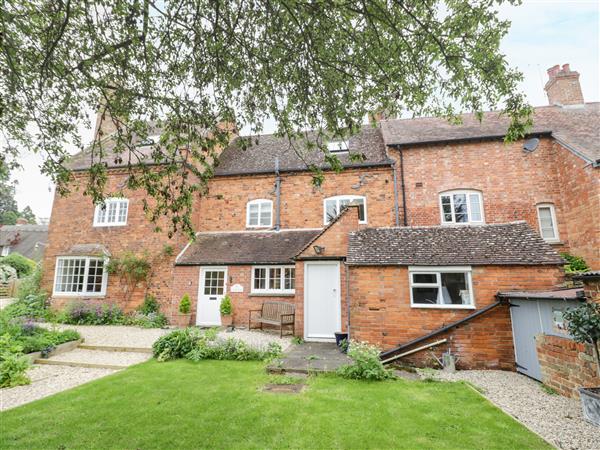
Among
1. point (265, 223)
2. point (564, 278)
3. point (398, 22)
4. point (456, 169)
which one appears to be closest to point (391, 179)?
point (456, 169)

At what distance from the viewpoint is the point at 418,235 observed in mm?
10156

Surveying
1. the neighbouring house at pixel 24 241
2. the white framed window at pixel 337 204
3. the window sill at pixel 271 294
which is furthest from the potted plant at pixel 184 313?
the neighbouring house at pixel 24 241

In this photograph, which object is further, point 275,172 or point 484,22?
point 275,172

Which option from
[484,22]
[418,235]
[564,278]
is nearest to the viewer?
[484,22]

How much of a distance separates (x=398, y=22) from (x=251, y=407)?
6.93 metres

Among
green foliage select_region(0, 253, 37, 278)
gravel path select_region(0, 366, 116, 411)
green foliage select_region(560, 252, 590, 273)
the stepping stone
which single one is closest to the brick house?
green foliage select_region(560, 252, 590, 273)

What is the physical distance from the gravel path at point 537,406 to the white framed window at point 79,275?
50.0 ft

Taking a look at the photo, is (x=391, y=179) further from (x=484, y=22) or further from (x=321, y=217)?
(x=484, y=22)

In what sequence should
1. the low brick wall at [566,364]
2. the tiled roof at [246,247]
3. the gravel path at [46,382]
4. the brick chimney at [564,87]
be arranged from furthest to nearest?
the brick chimney at [564,87] → the tiled roof at [246,247] → the gravel path at [46,382] → the low brick wall at [566,364]

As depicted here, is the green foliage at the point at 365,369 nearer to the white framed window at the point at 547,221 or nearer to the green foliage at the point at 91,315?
the white framed window at the point at 547,221

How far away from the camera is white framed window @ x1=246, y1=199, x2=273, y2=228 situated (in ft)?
51.3

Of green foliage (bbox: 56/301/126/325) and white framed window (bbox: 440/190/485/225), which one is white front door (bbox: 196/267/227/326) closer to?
green foliage (bbox: 56/301/126/325)

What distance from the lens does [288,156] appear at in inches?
658

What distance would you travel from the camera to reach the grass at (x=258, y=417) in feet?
14.5
